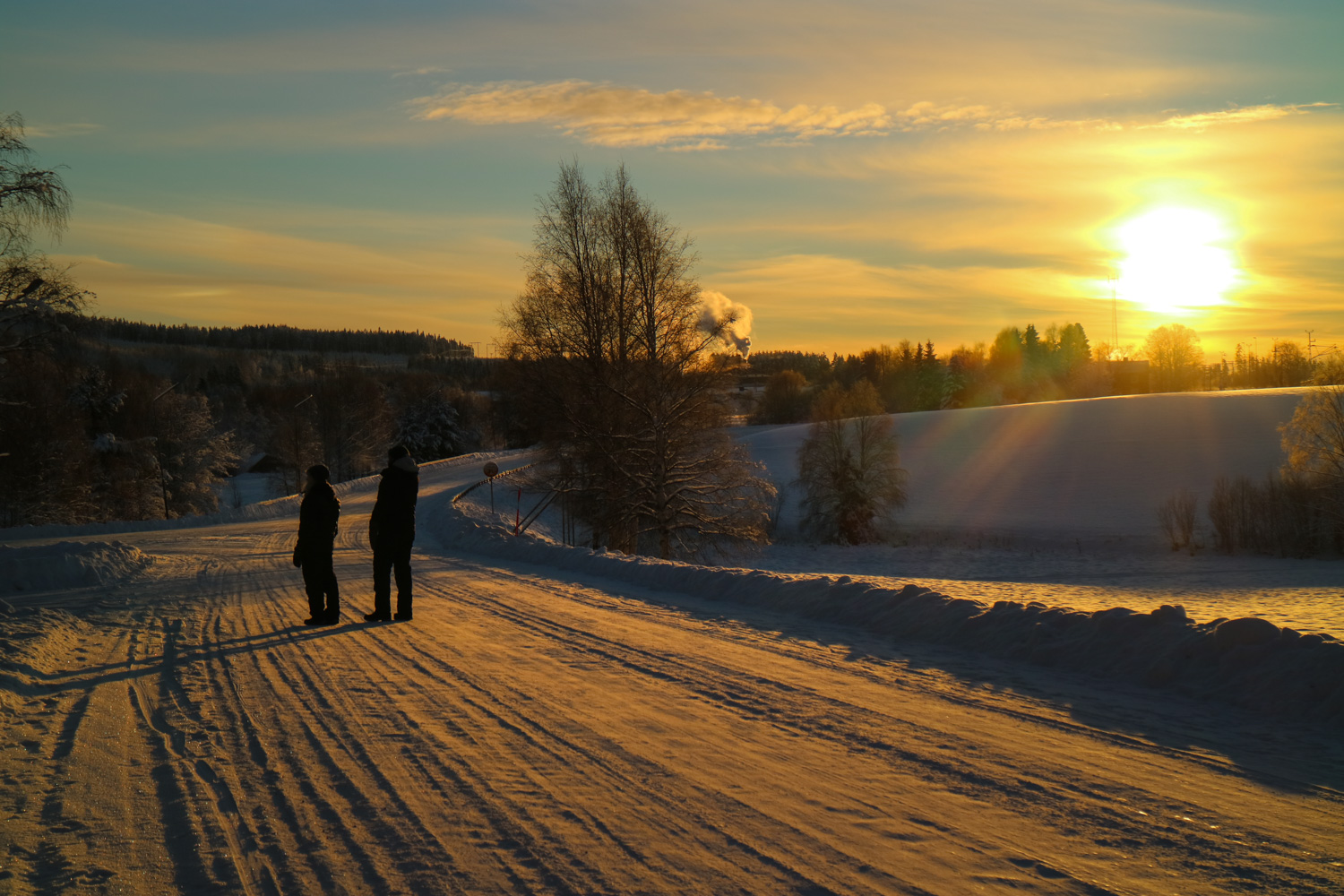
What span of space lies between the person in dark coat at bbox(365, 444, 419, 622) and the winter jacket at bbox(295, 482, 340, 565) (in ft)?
1.57

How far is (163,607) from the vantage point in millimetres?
11734

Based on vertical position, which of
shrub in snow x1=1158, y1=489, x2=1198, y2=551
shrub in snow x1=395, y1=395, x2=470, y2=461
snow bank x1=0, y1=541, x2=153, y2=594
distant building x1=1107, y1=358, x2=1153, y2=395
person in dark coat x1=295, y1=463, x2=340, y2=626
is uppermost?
distant building x1=1107, y1=358, x2=1153, y2=395

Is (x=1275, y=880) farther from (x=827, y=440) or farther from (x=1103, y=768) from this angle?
(x=827, y=440)

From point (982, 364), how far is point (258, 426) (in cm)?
10802

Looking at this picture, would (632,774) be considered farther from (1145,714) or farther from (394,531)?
(394,531)

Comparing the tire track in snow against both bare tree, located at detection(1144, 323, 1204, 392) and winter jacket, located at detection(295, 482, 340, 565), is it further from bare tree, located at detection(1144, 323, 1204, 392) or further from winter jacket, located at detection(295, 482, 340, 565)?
bare tree, located at detection(1144, 323, 1204, 392)

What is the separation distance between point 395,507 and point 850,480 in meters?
44.9

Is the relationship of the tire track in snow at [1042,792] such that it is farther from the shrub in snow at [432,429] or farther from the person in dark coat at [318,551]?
the shrub in snow at [432,429]

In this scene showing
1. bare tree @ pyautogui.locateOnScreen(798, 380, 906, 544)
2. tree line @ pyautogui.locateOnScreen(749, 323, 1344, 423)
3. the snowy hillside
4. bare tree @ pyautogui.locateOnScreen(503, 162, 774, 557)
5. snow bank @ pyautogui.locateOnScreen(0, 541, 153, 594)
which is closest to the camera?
snow bank @ pyautogui.locateOnScreen(0, 541, 153, 594)

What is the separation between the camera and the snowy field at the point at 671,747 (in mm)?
3824

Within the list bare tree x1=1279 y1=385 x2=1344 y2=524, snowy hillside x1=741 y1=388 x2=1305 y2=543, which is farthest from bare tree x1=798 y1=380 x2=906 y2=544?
bare tree x1=1279 y1=385 x2=1344 y2=524

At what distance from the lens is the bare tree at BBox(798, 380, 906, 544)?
52906 mm

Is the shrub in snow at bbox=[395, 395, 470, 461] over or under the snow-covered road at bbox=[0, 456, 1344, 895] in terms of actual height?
over

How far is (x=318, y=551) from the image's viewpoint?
407 inches
